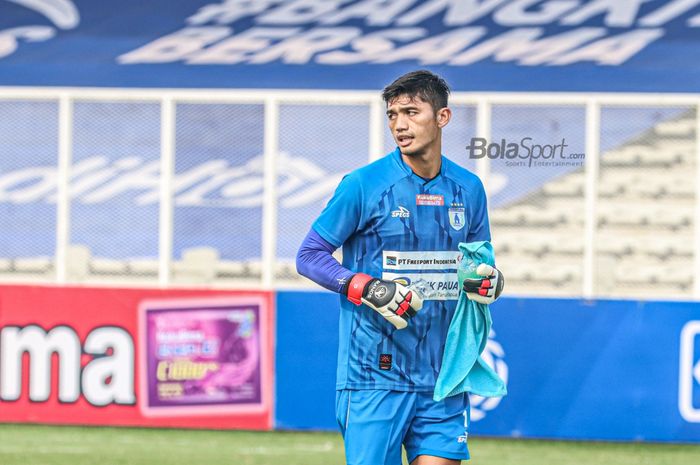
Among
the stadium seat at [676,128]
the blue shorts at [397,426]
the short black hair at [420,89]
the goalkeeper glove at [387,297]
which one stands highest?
the stadium seat at [676,128]

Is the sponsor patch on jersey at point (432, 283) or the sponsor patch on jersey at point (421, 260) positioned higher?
the sponsor patch on jersey at point (421, 260)

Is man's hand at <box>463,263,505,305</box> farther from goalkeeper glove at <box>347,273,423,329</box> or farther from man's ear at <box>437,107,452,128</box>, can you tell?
man's ear at <box>437,107,452,128</box>

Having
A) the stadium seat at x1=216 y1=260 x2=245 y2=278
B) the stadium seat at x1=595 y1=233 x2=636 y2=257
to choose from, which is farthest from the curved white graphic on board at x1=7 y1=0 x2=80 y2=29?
the stadium seat at x1=595 y1=233 x2=636 y2=257

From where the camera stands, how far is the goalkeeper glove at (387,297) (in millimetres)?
4004

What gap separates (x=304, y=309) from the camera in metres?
8.83

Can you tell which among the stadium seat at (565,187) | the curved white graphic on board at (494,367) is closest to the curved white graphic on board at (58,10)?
the stadium seat at (565,187)

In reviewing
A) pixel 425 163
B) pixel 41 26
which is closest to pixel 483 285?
pixel 425 163

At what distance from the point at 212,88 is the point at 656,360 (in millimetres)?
4065

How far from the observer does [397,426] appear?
4.16 metres

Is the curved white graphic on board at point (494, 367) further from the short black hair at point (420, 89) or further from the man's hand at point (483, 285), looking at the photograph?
the short black hair at point (420, 89)

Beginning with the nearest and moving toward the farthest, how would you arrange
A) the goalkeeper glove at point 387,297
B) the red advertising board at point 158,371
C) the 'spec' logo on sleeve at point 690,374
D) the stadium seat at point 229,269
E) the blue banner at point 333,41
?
the goalkeeper glove at point 387,297 → the 'spec' logo on sleeve at point 690,374 → the red advertising board at point 158,371 → the stadium seat at point 229,269 → the blue banner at point 333,41

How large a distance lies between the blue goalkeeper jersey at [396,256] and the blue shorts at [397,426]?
0.04 metres

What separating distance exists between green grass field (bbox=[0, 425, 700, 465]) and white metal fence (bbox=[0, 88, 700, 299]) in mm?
1130

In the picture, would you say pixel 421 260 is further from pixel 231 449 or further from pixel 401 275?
pixel 231 449
